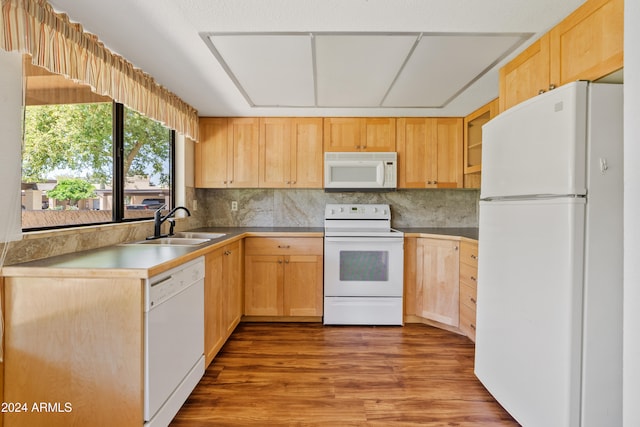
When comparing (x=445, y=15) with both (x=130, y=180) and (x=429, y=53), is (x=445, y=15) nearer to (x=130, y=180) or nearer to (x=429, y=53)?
(x=429, y=53)

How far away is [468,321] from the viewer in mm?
2475

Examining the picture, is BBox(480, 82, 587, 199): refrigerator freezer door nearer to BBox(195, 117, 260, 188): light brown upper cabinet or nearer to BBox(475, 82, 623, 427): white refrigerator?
BBox(475, 82, 623, 427): white refrigerator

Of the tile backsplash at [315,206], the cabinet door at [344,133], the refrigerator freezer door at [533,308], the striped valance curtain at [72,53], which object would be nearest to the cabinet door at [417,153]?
the tile backsplash at [315,206]

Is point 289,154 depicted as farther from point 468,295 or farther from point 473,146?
point 468,295

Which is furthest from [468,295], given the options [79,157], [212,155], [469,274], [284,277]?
[79,157]

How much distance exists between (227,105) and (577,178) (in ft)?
8.63

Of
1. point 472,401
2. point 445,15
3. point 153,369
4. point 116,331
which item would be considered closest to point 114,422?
point 153,369

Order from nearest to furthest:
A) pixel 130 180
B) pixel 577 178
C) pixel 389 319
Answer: pixel 577 178
pixel 130 180
pixel 389 319

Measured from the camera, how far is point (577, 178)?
1.19m

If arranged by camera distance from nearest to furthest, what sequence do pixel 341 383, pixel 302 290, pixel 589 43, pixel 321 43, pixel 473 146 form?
pixel 589 43 → pixel 321 43 → pixel 341 383 → pixel 302 290 → pixel 473 146

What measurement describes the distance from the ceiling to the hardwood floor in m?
2.06

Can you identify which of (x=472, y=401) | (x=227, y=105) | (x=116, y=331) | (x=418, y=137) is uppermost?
(x=227, y=105)

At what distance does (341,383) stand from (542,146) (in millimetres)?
1724

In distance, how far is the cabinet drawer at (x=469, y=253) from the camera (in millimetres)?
2348
